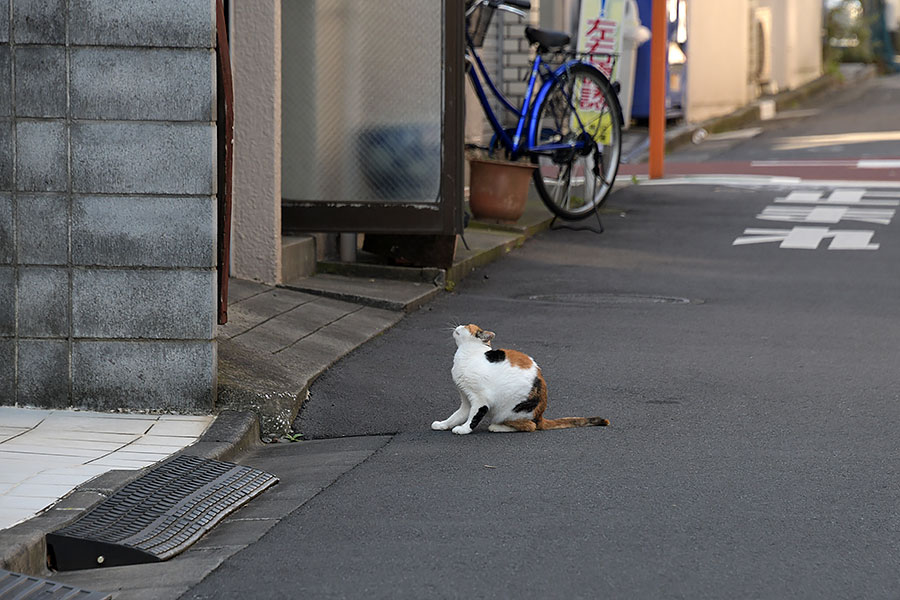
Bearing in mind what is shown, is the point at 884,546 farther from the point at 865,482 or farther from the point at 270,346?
the point at 270,346

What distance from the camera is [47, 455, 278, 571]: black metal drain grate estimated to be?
4488 millimetres

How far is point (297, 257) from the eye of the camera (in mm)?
9500

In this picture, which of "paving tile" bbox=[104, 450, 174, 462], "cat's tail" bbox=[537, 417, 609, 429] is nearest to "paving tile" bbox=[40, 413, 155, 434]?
"paving tile" bbox=[104, 450, 174, 462]

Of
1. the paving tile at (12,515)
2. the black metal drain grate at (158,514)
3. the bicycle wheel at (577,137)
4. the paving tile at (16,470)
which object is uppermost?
the bicycle wheel at (577,137)

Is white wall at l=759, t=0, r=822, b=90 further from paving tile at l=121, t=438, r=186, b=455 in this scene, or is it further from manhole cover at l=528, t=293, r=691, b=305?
paving tile at l=121, t=438, r=186, b=455

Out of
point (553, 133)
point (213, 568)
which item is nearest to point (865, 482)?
point (213, 568)

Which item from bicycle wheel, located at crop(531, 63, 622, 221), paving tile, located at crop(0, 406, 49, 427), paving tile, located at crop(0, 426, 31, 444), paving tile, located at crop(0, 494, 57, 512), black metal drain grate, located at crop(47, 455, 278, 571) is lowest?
black metal drain grate, located at crop(47, 455, 278, 571)

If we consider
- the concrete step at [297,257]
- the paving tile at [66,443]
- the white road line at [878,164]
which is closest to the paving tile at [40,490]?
the paving tile at [66,443]

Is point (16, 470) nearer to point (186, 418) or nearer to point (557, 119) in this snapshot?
point (186, 418)

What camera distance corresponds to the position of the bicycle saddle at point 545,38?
39.9ft

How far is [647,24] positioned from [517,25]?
11.1ft

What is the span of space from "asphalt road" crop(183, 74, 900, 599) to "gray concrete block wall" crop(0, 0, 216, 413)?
0.80 metres

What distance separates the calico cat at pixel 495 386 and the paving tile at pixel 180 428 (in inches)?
42.4

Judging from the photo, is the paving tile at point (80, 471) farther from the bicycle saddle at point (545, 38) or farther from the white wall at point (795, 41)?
the white wall at point (795, 41)
